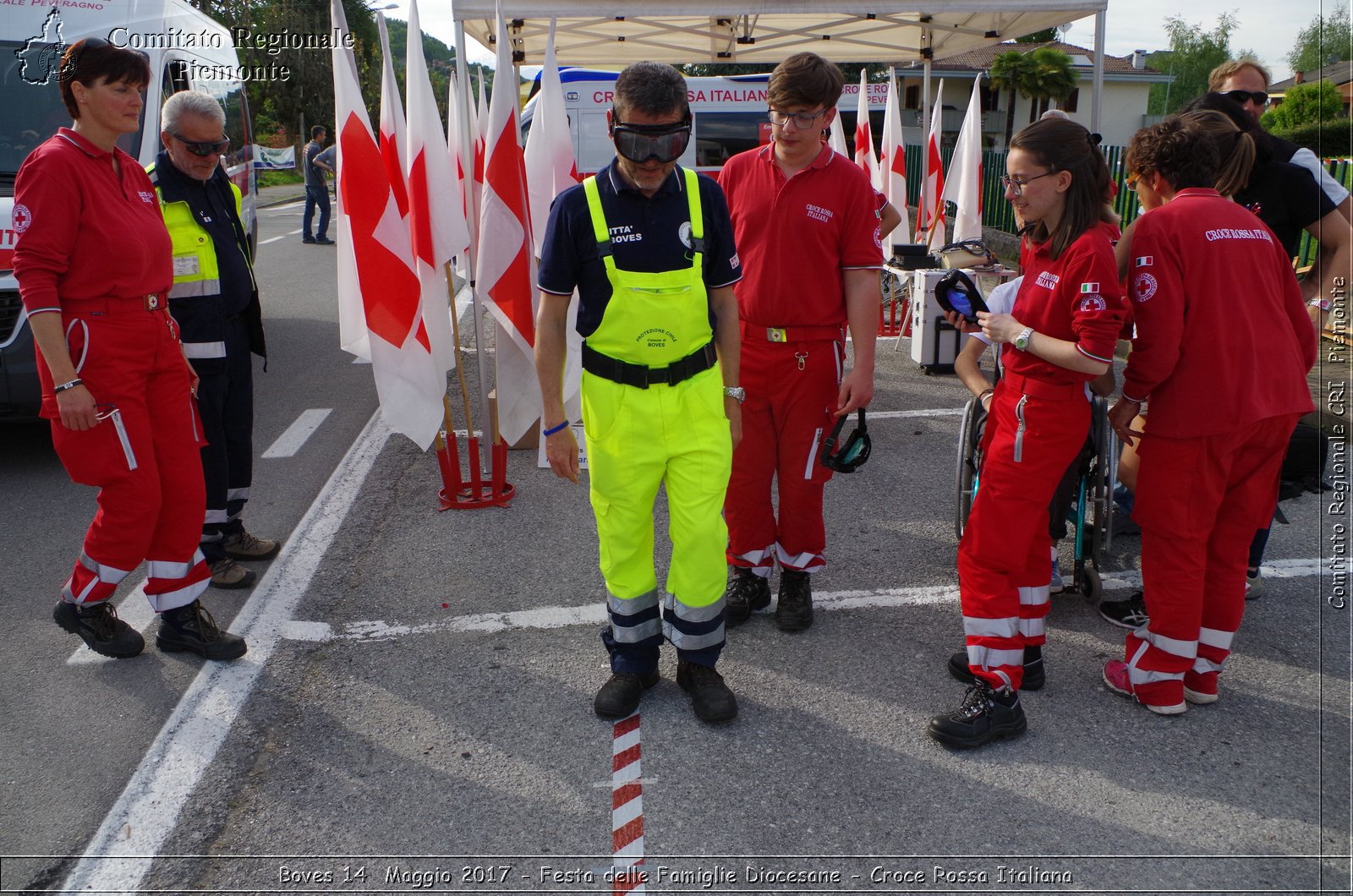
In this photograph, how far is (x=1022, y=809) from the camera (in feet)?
9.56

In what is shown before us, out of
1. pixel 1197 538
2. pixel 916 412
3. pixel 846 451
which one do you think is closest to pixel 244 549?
pixel 846 451

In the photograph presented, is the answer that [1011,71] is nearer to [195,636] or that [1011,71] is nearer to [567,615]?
[567,615]

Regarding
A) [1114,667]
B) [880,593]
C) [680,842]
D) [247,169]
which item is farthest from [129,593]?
[247,169]

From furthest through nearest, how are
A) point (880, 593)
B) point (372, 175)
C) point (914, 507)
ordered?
point (914, 507) → point (372, 175) → point (880, 593)

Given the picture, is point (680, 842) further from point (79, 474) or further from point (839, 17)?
point (839, 17)

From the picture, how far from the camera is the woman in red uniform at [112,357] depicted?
10.9ft

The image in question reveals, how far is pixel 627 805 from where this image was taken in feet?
9.68

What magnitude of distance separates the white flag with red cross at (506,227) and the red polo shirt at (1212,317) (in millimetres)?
3026

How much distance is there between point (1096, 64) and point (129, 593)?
20.4ft

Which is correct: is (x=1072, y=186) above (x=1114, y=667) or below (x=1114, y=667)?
above

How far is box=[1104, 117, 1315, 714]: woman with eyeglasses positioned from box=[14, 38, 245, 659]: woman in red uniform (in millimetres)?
3362

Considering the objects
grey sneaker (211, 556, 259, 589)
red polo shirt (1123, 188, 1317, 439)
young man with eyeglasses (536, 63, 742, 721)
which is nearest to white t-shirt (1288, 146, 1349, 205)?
red polo shirt (1123, 188, 1317, 439)

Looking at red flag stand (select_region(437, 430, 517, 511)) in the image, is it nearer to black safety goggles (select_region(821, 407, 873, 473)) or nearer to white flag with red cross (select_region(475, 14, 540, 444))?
white flag with red cross (select_region(475, 14, 540, 444))

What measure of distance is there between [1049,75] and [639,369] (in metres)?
55.2
